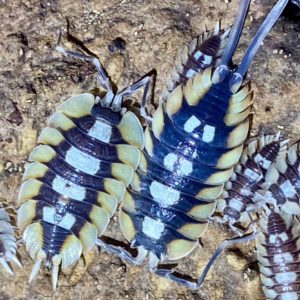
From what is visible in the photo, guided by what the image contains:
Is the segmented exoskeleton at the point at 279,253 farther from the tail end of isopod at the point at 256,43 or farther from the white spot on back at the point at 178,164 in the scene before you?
the tail end of isopod at the point at 256,43

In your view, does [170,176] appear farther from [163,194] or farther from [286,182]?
[286,182]

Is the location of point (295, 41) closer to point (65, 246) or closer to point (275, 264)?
point (275, 264)

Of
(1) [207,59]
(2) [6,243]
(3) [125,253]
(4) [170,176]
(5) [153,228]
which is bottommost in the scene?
(2) [6,243]

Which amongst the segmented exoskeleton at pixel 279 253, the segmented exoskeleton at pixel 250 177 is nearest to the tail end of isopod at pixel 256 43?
the segmented exoskeleton at pixel 250 177

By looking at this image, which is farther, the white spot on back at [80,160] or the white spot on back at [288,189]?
the white spot on back at [288,189]

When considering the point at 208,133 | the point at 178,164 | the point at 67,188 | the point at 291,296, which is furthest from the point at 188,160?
the point at 291,296
